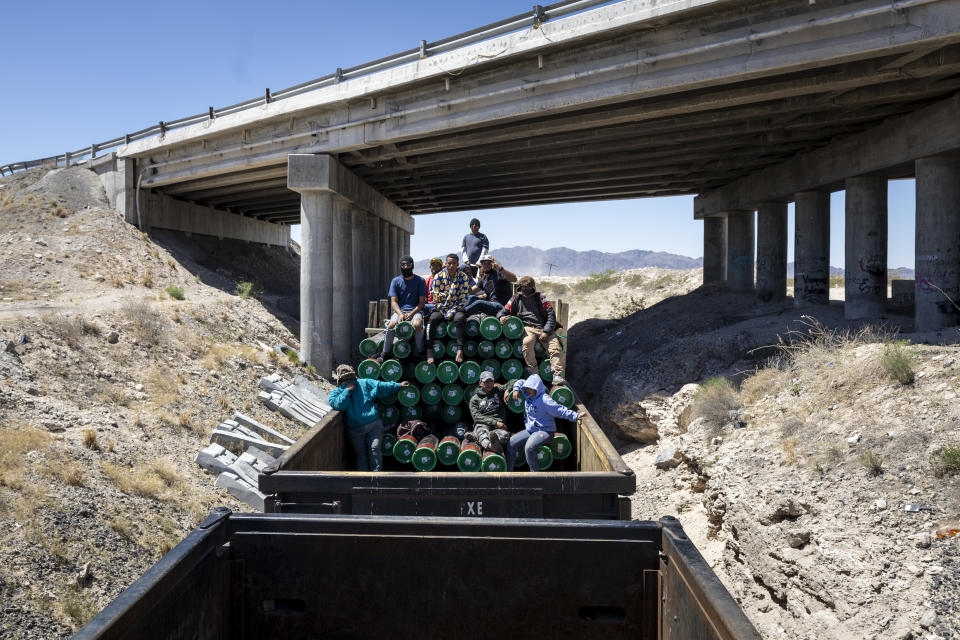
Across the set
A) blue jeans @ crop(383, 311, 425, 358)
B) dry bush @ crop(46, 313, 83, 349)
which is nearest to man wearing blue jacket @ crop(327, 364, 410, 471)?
blue jeans @ crop(383, 311, 425, 358)

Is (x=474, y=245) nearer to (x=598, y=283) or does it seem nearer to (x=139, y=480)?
(x=139, y=480)

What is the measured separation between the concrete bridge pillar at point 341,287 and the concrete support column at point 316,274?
0.56 metres

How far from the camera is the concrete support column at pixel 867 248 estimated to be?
15.0 m

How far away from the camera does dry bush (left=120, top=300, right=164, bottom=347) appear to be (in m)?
14.0

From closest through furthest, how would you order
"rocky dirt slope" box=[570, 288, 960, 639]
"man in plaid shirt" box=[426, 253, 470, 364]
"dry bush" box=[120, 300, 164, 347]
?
"rocky dirt slope" box=[570, 288, 960, 639], "man in plaid shirt" box=[426, 253, 470, 364], "dry bush" box=[120, 300, 164, 347]

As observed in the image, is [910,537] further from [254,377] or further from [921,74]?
[254,377]

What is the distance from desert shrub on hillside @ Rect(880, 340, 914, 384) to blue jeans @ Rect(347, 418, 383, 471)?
740 cm

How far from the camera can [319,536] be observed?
346 cm

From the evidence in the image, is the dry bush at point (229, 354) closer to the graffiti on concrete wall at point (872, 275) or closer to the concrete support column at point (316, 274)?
the concrete support column at point (316, 274)

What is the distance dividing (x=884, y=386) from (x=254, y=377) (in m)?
13.1

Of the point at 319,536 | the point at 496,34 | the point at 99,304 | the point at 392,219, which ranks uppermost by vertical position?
the point at 496,34

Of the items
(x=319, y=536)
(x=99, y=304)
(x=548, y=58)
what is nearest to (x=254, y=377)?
(x=99, y=304)

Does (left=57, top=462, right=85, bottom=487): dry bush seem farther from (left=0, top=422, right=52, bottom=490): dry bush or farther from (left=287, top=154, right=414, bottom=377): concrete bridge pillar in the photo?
(left=287, top=154, right=414, bottom=377): concrete bridge pillar

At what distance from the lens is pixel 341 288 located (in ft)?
60.5
